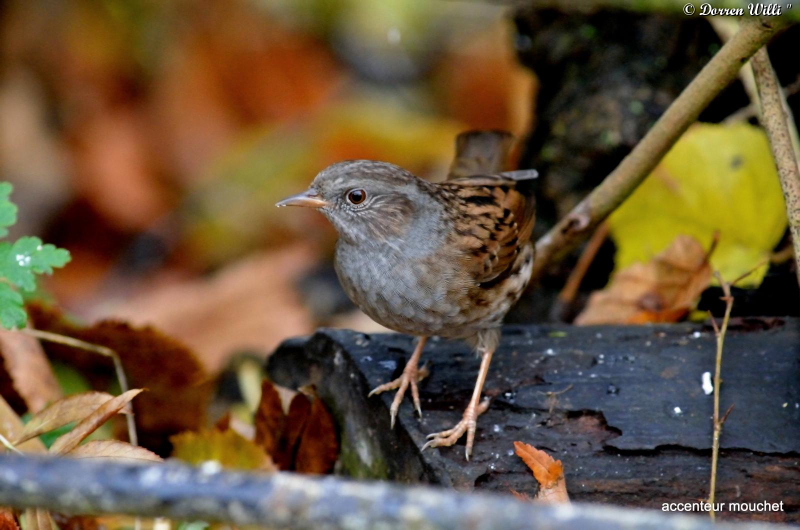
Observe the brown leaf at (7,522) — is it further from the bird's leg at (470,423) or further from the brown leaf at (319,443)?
the bird's leg at (470,423)

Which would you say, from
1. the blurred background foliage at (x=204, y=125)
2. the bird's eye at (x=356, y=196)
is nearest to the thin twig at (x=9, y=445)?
the bird's eye at (x=356, y=196)

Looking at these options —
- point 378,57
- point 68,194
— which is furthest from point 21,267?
point 378,57

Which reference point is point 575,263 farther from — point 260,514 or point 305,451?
point 260,514

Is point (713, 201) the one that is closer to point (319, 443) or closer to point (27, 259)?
point (319, 443)

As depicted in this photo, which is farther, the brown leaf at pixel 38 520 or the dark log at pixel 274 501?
the brown leaf at pixel 38 520

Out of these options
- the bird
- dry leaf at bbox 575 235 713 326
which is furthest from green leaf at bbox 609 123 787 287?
the bird
